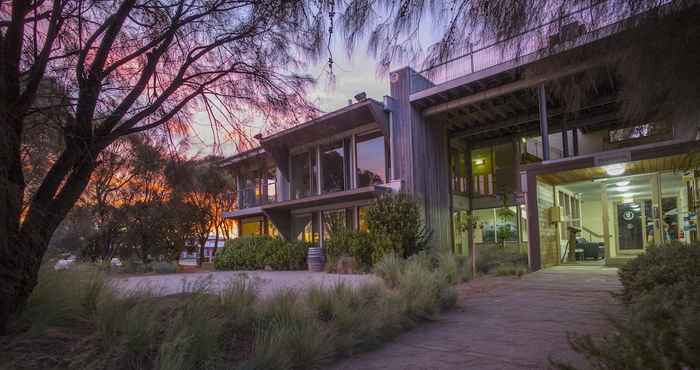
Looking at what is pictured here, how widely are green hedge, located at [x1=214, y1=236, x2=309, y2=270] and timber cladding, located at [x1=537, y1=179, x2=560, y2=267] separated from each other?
8.00m

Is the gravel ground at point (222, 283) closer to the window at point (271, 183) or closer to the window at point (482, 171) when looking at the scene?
the window at point (482, 171)

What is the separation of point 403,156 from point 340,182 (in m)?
3.37

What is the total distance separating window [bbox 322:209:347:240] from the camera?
16.9m

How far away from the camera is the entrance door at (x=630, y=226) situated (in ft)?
39.7

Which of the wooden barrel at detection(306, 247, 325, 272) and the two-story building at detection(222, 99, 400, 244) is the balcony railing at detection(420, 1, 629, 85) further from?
the wooden barrel at detection(306, 247, 325, 272)

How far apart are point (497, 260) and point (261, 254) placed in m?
8.64

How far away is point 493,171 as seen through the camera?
706 inches

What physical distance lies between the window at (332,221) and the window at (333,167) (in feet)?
2.90

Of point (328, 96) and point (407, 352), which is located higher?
point (328, 96)

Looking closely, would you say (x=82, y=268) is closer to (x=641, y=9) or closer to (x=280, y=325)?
(x=280, y=325)

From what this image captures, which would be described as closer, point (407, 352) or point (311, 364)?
point (311, 364)

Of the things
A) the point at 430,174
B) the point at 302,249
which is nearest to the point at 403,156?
the point at 430,174

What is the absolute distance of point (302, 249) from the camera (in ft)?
52.7

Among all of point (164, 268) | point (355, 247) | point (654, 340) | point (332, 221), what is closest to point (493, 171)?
point (332, 221)
